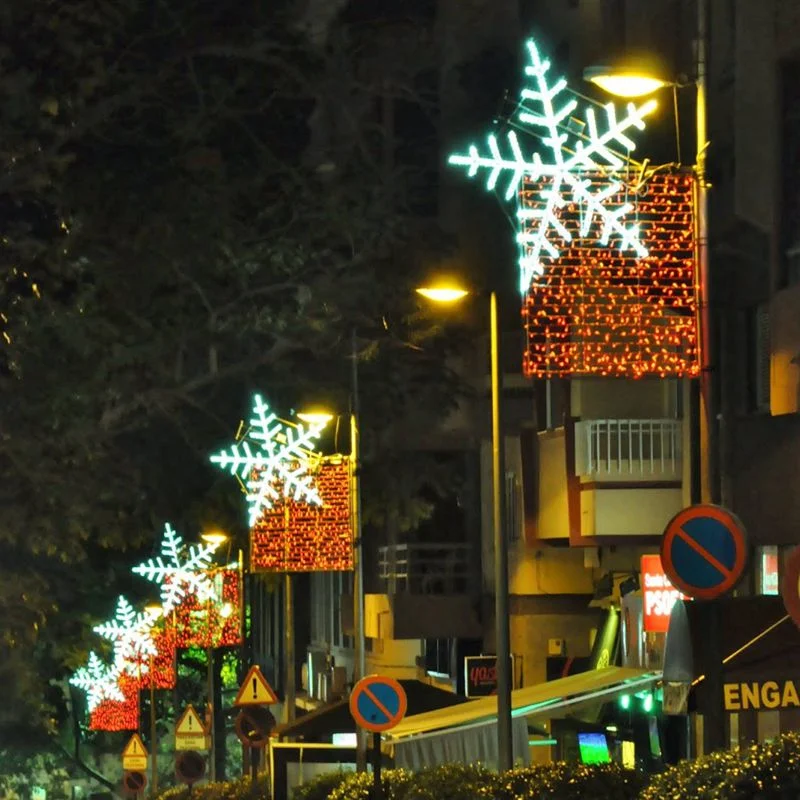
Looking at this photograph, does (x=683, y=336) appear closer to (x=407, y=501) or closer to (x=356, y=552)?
(x=356, y=552)

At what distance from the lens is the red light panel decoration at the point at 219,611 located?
135 feet

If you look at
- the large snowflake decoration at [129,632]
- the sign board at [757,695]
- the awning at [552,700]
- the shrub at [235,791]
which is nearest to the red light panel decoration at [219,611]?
the large snowflake decoration at [129,632]

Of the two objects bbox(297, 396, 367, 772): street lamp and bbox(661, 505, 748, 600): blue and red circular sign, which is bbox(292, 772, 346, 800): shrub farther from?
bbox(661, 505, 748, 600): blue and red circular sign

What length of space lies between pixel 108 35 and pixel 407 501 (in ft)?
47.9

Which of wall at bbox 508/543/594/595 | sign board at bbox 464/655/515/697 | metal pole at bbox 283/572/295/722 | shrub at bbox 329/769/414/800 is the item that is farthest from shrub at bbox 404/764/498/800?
metal pole at bbox 283/572/295/722

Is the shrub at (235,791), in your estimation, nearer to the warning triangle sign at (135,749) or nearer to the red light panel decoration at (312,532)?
the red light panel decoration at (312,532)

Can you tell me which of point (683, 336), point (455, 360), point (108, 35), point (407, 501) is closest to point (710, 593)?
point (683, 336)

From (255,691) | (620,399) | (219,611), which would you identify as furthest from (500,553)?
(219,611)

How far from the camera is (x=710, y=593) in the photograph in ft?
41.8

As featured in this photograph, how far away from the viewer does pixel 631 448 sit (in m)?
26.4

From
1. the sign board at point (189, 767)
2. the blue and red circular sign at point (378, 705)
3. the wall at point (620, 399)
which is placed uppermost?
the wall at point (620, 399)

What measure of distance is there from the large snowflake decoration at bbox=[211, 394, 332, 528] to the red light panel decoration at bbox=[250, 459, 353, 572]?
0.25 metres

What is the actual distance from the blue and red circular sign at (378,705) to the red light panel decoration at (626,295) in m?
6.75

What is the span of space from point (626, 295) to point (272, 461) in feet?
37.1
